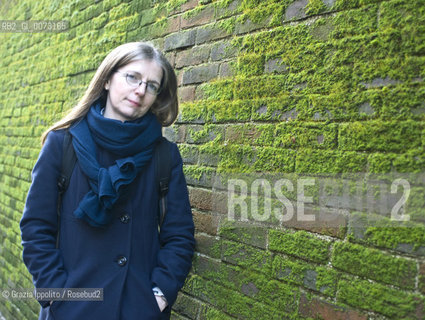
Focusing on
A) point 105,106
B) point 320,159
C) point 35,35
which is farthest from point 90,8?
point 320,159

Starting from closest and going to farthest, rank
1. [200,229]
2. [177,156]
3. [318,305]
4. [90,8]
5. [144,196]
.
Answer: [318,305] < [144,196] < [177,156] < [200,229] < [90,8]

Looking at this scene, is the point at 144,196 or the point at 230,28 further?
the point at 230,28

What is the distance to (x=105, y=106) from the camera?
202 centimetres

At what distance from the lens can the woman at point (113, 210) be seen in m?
1.71

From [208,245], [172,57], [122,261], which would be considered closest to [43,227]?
[122,261]

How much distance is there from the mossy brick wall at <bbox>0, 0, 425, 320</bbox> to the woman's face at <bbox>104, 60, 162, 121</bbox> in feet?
1.40

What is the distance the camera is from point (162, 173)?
1.95 metres

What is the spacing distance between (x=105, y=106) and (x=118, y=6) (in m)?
1.51

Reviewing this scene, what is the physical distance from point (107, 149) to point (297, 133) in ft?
3.15

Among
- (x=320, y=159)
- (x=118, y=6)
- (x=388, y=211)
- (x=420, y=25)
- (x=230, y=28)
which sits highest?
(x=118, y=6)

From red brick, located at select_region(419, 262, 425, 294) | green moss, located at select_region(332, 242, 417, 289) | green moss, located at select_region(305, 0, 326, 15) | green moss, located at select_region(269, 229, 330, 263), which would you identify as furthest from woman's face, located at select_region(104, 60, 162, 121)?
red brick, located at select_region(419, 262, 425, 294)

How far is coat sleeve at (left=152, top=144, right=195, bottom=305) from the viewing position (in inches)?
73.2

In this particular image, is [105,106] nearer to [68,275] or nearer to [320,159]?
[68,275]

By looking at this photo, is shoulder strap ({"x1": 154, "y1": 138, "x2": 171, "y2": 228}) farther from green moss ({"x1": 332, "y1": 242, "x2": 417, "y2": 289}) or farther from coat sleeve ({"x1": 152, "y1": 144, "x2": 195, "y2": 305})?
green moss ({"x1": 332, "y1": 242, "x2": 417, "y2": 289})
